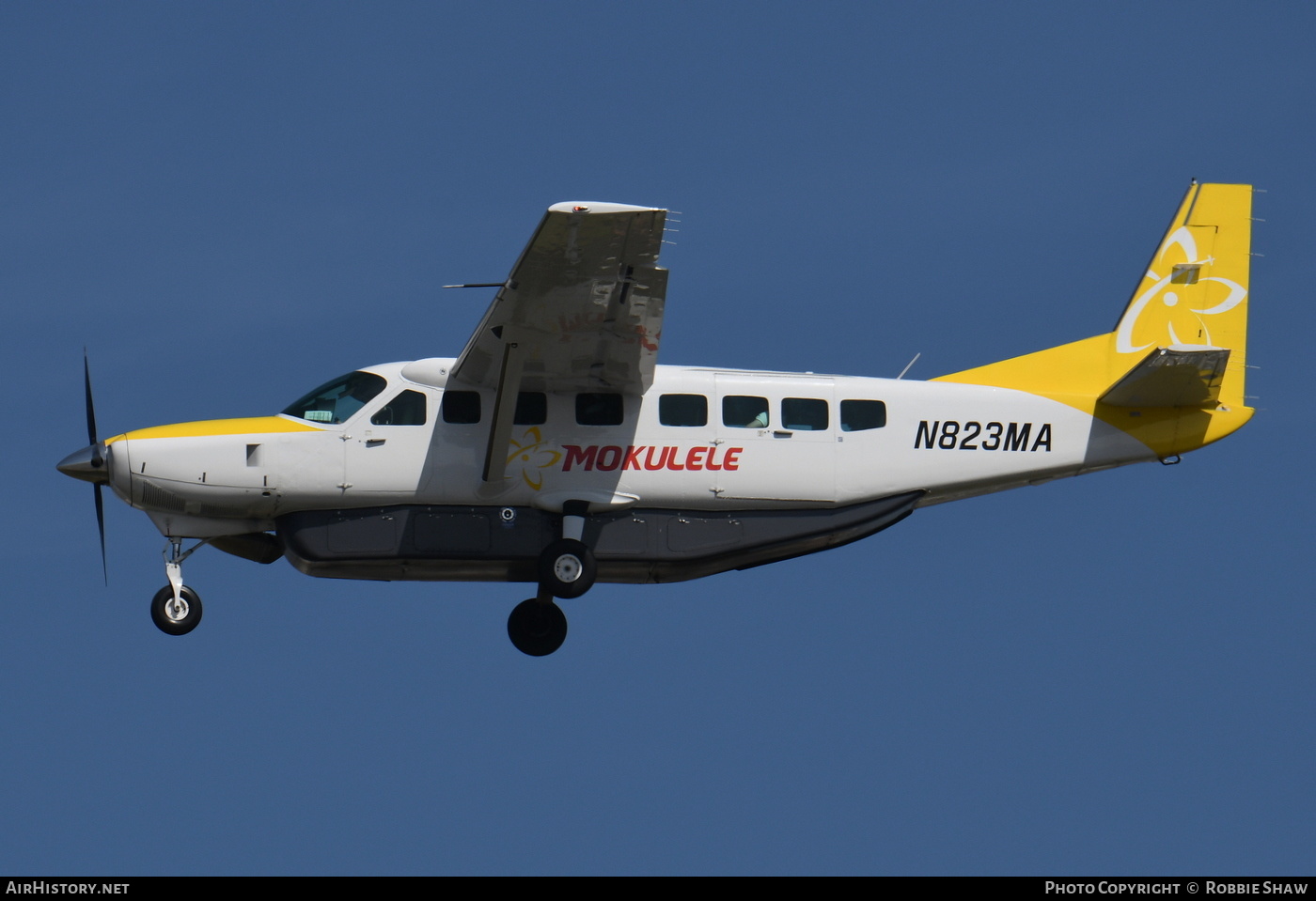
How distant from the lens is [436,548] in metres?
24.5

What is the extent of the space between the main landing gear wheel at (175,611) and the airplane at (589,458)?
0.9 inches

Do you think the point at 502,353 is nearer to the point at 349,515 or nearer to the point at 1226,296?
the point at 349,515

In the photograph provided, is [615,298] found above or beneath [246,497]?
above

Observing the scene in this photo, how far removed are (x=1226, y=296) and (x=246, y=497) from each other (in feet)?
43.9

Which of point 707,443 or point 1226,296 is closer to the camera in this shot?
point 707,443

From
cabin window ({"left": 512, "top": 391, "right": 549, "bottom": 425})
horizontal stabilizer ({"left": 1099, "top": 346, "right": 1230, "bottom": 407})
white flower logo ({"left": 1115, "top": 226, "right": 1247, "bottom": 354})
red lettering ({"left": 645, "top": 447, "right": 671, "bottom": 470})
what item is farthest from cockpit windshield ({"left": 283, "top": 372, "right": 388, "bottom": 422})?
white flower logo ({"left": 1115, "top": 226, "right": 1247, "bottom": 354})

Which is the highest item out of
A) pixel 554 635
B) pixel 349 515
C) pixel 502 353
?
pixel 502 353

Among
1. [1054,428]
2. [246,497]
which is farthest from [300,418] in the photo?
[1054,428]

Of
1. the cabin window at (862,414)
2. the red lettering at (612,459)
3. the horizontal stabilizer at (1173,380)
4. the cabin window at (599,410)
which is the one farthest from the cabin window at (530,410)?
the horizontal stabilizer at (1173,380)

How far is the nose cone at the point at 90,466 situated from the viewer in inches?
953

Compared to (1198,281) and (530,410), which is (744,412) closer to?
(530,410)

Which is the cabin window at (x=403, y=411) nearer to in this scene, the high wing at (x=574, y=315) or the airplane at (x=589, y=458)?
the airplane at (x=589, y=458)

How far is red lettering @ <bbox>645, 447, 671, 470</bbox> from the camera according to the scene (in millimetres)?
24797

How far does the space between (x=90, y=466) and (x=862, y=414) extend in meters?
9.71
